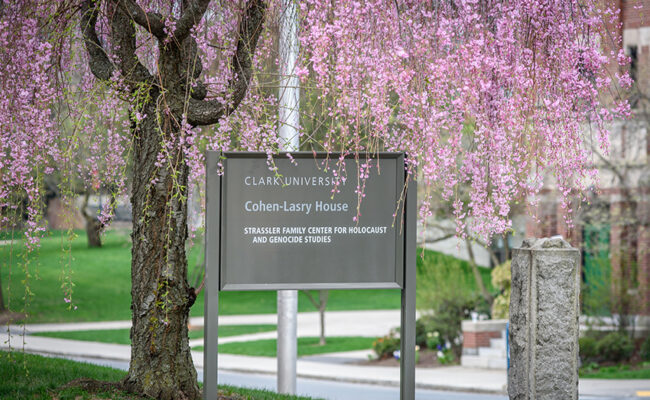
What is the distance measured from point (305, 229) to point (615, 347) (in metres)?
13.6

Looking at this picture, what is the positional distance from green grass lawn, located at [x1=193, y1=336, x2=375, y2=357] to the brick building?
6211 millimetres

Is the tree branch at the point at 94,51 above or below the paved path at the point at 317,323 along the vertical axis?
above

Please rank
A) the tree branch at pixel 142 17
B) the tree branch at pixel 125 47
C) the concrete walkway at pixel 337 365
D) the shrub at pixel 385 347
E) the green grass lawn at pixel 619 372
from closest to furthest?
1. the tree branch at pixel 142 17
2. the tree branch at pixel 125 47
3. the concrete walkway at pixel 337 365
4. the green grass lawn at pixel 619 372
5. the shrub at pixel 385 347

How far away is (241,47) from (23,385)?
12.0 ft

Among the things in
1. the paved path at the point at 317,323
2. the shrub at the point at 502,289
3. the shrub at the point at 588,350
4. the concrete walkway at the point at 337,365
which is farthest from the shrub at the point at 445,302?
the paved path at the point at 317,323

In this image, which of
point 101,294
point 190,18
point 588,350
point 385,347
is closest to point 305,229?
point 190,18

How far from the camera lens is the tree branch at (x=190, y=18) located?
253 inches

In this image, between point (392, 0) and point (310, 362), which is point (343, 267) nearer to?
point (392, 0)

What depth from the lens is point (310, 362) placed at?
63.8ft

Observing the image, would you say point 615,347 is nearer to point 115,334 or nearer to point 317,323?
point 317,323

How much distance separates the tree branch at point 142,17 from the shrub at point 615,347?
1412 cm

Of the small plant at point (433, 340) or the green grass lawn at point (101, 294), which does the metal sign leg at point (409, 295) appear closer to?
the small plant at point (433, 340)

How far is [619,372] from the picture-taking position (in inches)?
658

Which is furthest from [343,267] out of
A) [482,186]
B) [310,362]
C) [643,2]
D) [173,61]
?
[310,362]
